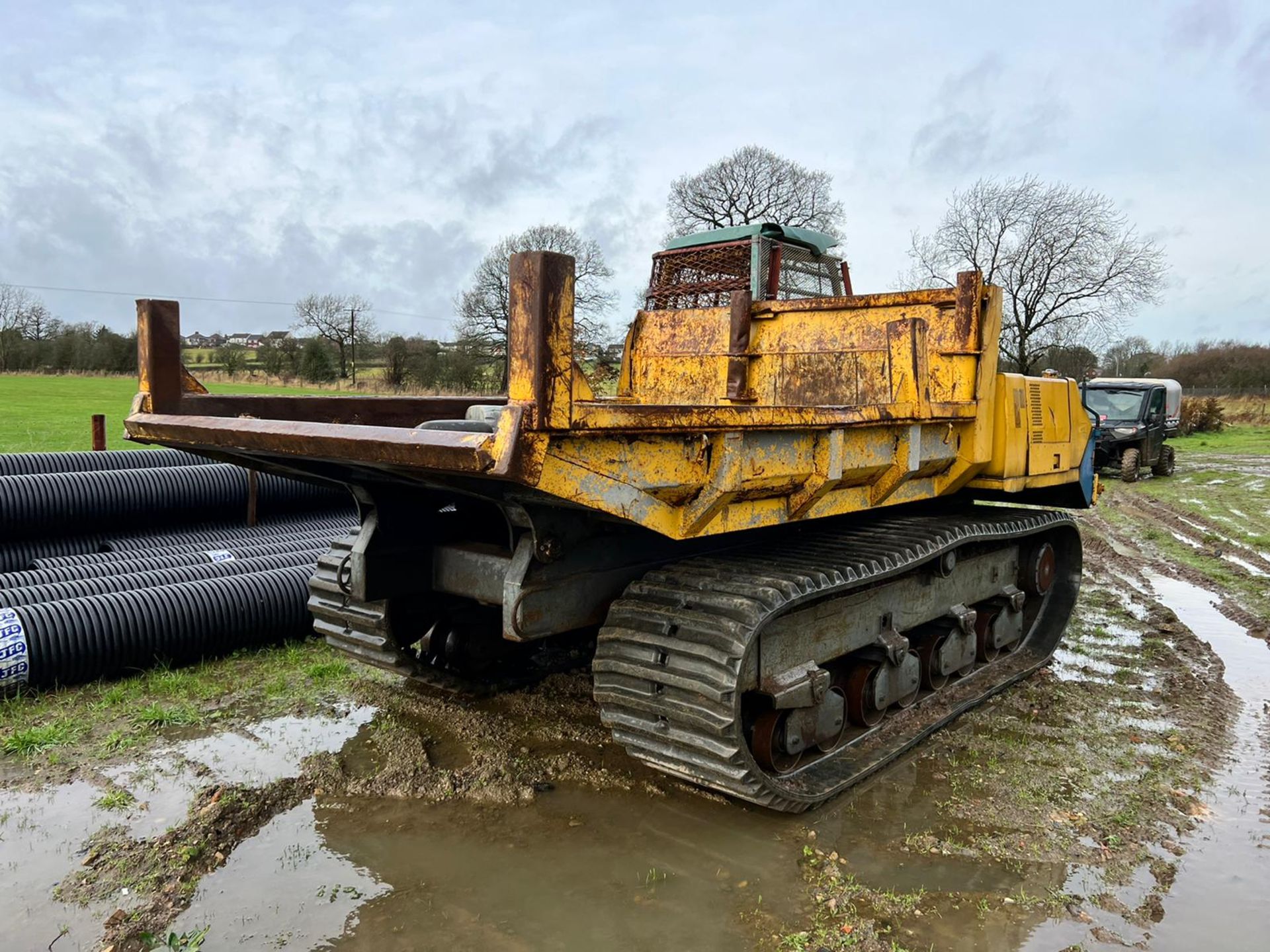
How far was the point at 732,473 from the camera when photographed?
3361 millimetres

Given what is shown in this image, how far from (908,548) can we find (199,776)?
331cm

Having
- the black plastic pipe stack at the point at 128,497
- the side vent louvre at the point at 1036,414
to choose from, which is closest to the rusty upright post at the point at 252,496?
the black plastic pipe stack at the point at 128,497

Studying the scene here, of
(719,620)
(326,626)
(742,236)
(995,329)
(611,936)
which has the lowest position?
(611,936)

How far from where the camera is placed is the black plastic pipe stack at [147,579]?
5.61m

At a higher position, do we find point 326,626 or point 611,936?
point 326,626

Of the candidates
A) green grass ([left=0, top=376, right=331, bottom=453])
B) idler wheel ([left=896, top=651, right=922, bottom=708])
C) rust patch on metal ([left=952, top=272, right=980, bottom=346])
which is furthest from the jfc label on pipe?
rust patch on metal ([left=952, top=272, right=980, bottom=346])

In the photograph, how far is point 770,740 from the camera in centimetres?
409

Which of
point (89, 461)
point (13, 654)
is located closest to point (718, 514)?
point (13, 654)

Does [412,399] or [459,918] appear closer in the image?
[459,918]

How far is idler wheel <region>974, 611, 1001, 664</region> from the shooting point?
5.96 m

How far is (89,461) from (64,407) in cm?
2259

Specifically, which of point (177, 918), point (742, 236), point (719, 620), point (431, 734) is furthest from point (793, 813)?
point (742, 236)

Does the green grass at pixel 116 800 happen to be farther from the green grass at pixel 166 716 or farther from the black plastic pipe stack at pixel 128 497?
the black plastic pipe stack at pixel 128 497

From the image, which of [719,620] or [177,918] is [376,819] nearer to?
[177,918]
